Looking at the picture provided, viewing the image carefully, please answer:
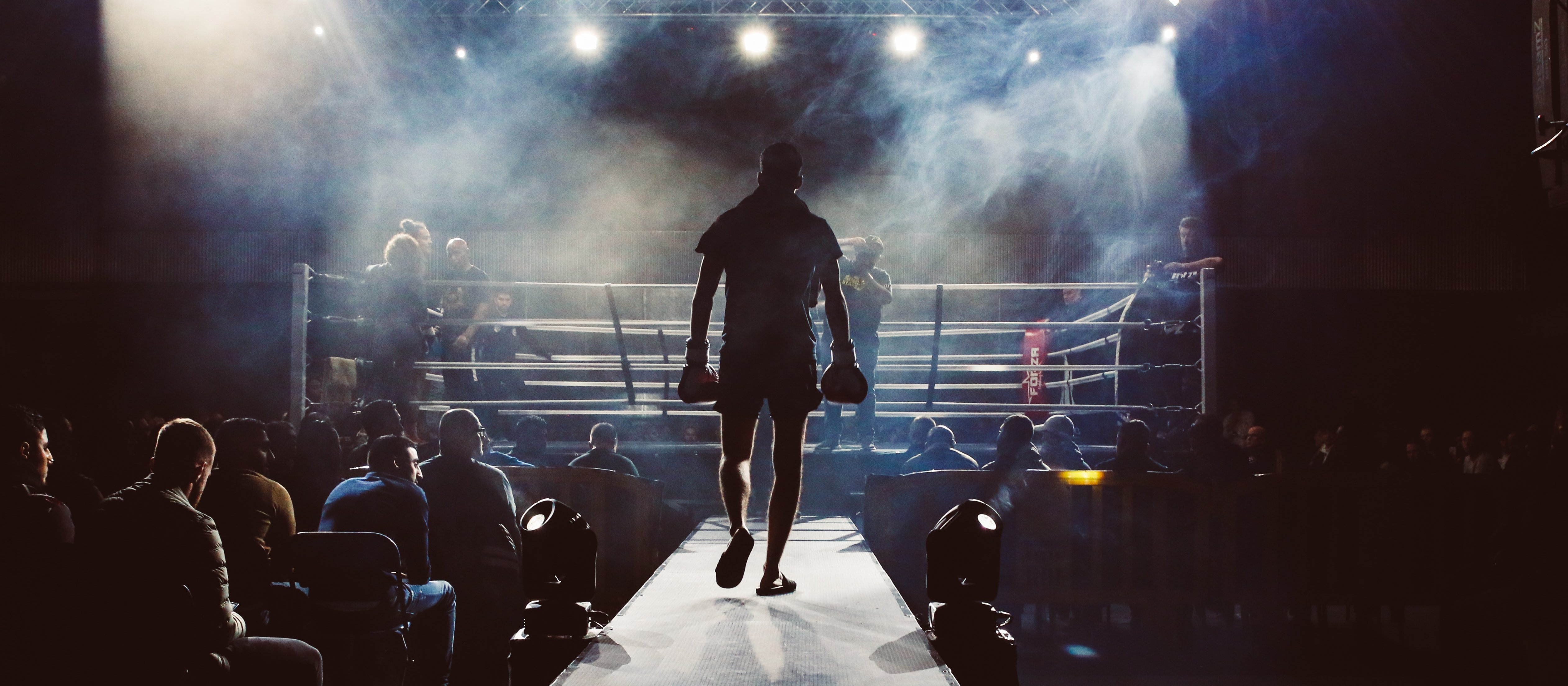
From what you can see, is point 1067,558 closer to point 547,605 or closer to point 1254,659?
point 1254,659

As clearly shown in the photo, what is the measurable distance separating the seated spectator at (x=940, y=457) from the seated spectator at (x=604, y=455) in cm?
155

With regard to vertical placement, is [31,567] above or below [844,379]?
below

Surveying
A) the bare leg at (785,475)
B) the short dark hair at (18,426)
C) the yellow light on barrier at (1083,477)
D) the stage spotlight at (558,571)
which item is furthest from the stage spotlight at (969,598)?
the short dark hair at (18,426)

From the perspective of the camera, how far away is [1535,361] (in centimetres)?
1067

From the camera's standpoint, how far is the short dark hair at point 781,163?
107 inches

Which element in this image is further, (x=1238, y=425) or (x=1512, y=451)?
(x=1512, y=451)

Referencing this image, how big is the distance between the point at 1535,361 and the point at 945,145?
697 cm

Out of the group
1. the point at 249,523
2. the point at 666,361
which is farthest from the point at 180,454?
the point at 666,361

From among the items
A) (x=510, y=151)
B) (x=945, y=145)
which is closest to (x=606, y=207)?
(x=510, y=151)

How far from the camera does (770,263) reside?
269cm

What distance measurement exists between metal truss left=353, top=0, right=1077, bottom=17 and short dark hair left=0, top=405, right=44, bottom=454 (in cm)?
603

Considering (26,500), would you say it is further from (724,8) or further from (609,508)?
(724,8)

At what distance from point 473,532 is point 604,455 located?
53.8 inches

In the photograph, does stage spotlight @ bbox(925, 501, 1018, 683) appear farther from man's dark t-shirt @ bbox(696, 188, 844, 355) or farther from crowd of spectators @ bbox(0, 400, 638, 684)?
crowd of spectators @ bbox(0, 400, 638, 684)
